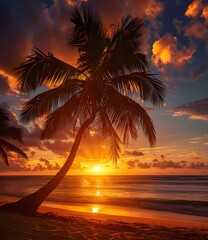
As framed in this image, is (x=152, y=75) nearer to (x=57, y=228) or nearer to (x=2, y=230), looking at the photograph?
(x=57, y=228)

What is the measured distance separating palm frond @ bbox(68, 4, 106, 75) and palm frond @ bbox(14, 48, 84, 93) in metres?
0.63

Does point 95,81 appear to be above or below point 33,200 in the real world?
above

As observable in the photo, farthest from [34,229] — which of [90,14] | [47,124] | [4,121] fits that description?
[4,121]

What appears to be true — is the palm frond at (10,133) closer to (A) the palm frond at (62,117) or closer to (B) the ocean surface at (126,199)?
(B) the ocean surface at (126,199)

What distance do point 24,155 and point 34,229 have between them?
21.0m

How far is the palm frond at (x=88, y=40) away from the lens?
991cm

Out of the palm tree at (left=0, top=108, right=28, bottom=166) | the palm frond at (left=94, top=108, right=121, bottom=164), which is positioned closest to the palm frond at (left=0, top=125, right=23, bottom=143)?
the palm tree at (left=0, top=108, right=28, bottom=166)

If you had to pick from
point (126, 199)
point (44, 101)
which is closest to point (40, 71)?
point (44, 101)

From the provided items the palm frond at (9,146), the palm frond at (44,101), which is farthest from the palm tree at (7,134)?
the palm frond at (44,101)

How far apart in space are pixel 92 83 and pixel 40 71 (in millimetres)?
1932

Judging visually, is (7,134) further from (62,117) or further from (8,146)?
(62,117)

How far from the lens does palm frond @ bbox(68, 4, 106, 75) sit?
9.91 metres

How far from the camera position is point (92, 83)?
9852mm

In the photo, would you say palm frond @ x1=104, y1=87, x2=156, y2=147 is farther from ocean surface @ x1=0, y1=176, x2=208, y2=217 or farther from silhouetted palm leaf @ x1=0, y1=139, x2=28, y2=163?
silhouetted palm leaf @ x1=0, y1=139, x2=28, y2=163
